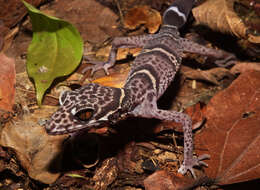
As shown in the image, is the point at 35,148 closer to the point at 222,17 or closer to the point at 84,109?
the point at 84,109

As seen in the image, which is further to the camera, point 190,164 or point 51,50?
point 51,50

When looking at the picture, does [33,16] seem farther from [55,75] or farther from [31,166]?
[31,166]

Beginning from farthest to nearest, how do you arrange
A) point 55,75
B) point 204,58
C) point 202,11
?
point 204,58 < point 202,11 < point 55,75

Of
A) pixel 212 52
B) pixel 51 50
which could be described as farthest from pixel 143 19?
pixel 51 50

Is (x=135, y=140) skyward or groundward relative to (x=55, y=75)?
groundward

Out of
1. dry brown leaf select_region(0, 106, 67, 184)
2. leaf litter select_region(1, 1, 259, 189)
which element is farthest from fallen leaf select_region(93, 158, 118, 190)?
dry brown leaf select_region(0, 106, 67, 184)

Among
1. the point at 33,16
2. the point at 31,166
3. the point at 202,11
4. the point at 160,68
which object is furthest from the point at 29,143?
the point at 202,11
